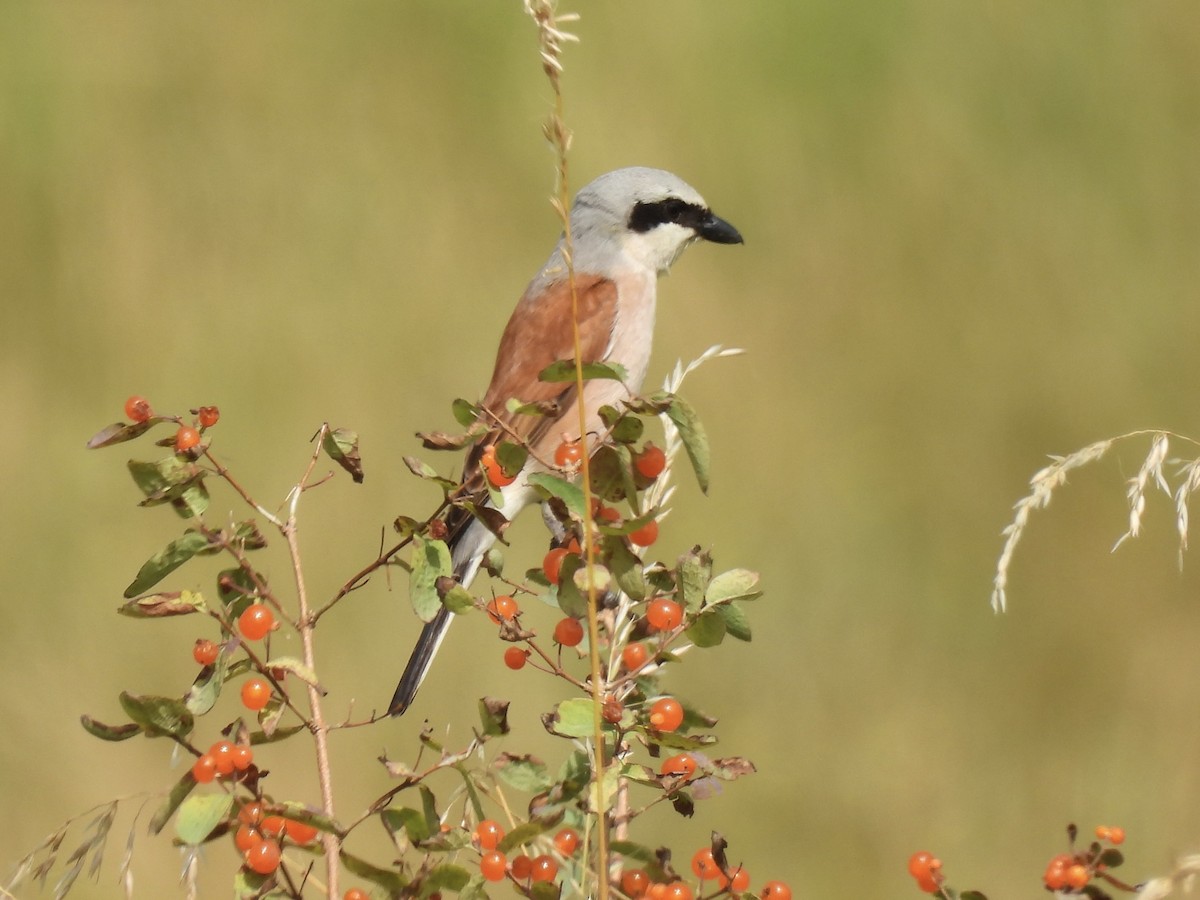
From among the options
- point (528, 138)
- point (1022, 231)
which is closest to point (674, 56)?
point (528, 138)

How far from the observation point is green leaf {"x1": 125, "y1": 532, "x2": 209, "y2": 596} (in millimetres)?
1173

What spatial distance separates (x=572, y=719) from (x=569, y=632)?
0.17 metres

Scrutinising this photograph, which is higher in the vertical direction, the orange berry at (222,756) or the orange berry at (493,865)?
the orange berry at (222,756)

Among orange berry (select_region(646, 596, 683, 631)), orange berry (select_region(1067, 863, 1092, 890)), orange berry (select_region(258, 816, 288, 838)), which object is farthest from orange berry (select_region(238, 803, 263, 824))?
orange berry (select_region(1067, 863, 1092, 890))

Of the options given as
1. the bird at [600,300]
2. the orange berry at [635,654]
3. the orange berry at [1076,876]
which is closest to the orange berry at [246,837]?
the orange berry at [635,654]

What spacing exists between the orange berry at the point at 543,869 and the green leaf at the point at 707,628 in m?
0.19

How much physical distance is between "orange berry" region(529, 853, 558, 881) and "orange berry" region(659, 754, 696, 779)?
108 millimetres

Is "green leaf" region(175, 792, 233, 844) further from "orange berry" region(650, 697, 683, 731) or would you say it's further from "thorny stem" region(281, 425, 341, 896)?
"orange berry" region(650, 697, 683, 731)

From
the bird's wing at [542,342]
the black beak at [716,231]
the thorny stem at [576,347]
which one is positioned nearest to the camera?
the thorny stem at [576,347]

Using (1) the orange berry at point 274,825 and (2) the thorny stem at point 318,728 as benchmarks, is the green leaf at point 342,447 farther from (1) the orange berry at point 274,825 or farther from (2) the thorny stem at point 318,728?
(1) the orange berry at point 274,825

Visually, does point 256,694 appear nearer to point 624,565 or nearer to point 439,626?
point 624,565

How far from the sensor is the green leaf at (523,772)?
1.18 metres

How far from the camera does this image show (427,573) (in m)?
1.21

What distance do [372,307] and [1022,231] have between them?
5.85 feet
